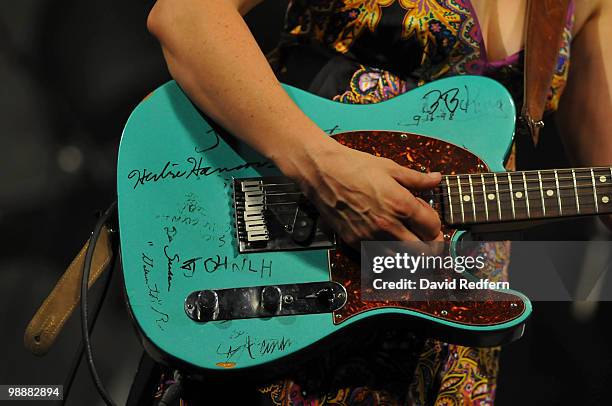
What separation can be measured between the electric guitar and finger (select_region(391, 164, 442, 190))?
0.04m

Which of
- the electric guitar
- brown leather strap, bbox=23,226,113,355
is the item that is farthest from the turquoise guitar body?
brown leather strap, bbox=23,226,113,355

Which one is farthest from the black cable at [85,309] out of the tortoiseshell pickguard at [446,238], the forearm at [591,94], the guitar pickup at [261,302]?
the forearm at [591,94]

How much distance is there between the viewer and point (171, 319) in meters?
0.93

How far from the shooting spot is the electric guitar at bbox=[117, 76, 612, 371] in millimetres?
928

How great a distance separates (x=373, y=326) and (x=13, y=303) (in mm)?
706

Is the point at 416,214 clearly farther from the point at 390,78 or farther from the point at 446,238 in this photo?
the point at 390,78

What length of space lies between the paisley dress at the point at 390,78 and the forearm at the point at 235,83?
160mm

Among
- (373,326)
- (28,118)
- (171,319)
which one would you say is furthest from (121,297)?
(373,326)

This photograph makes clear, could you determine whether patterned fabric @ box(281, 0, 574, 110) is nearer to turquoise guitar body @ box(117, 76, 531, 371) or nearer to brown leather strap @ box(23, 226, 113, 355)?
turquoise guitar body @ box(117, 76, 531, 371)

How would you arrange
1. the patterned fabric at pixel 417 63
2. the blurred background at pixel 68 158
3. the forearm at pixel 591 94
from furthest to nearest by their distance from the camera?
1. the blurred background at pixel 68 158
2. the forearm at pixel 591 94
3. the patterned fabric at pixel 417 63

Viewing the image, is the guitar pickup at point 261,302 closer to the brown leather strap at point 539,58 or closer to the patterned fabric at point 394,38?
the patterned fabric at point 394,38

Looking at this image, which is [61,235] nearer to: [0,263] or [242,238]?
[0,263]

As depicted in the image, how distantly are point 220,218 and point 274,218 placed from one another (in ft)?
0.22

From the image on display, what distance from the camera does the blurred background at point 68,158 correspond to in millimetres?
1344
